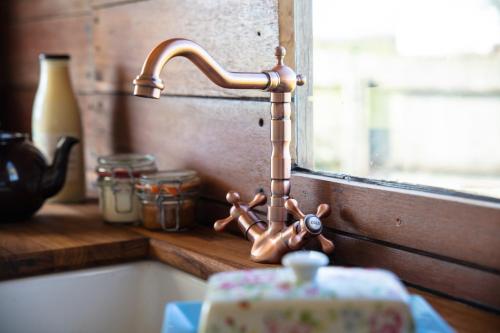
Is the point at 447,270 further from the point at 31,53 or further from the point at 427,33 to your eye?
the point at 427,33

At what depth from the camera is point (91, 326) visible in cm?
128

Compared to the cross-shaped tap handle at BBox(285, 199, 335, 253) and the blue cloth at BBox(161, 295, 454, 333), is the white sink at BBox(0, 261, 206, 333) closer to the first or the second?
the cross-shaped tap handle at BBox(285, 199, 335, 253)

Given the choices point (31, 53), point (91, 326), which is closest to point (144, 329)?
point (91, 326)

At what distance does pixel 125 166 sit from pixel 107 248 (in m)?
0.21

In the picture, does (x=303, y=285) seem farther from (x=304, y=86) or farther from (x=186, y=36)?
(x=186, y=36)

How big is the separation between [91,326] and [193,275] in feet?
0.72

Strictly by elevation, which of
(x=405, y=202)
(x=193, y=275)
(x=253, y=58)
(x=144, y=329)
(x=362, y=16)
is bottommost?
(x=144, y=329)

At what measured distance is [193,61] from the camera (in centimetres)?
100

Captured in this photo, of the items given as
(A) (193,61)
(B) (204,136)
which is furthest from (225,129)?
(A) (193,61)

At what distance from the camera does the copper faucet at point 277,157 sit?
1.00 metres

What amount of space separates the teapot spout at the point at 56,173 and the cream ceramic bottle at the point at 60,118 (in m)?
0.16

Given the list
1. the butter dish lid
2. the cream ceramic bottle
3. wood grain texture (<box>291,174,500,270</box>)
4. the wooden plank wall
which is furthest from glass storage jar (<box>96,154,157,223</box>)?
the butter dish lid

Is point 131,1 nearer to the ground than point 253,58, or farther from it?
farther from it

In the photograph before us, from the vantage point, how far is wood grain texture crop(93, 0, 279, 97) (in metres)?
1.22
